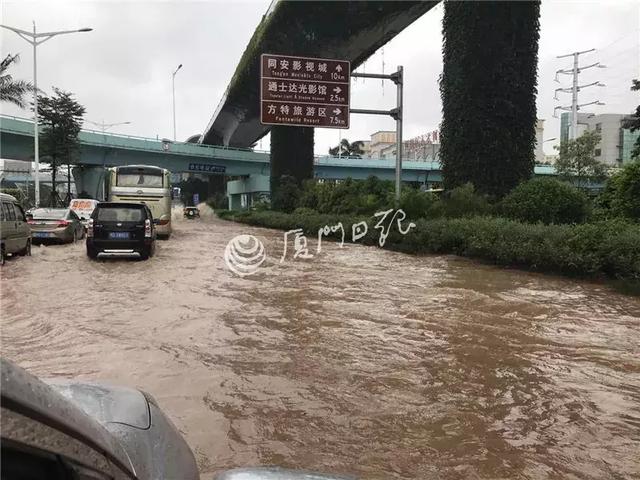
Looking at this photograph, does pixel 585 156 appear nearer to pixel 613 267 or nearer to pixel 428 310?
pixel 613 267

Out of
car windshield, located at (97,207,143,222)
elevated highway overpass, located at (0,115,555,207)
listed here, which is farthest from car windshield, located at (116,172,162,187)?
elevated highway overpass, located at (0,115,555,207)

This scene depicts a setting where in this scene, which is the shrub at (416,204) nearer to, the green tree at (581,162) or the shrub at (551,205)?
the shrub at (551,205)

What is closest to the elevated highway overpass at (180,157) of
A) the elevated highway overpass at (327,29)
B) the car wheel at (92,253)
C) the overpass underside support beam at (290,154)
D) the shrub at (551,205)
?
the elevated highway overpass at (327,29)

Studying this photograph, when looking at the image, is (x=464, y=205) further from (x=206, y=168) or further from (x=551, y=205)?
(x=206, y=168)

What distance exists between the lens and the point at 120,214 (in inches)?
498

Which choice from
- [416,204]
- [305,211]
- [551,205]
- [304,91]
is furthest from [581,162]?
[304,91]

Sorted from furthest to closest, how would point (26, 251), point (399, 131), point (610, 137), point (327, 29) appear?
point (610, 137)
point (327, 29)
point (399, 131)
point (26, 251)

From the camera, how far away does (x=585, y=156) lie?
2977 centimetres

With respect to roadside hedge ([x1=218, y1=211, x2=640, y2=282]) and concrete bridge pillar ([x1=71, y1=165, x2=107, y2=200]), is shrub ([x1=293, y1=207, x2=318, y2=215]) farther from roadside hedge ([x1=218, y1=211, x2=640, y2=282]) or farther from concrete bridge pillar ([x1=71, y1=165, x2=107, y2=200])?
concrete bridge pillar ([x1=71, y1=165, x2=107, y2=200])

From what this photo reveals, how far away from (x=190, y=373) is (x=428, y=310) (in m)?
3.89

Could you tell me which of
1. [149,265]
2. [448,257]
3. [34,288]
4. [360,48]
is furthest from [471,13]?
[34,288]

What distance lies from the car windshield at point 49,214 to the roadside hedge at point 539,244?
32.3 feet

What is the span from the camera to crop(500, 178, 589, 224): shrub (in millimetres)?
15148

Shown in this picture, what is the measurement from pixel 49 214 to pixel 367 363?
14394 millimetres
